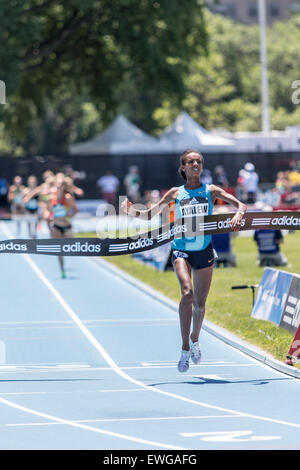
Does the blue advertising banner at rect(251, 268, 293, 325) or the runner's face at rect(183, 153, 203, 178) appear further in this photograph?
the blue advertising banner at rect(251, 268, 293, 325)

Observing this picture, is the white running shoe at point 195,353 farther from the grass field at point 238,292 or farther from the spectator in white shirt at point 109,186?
the spectator in white shirt at point 109,186

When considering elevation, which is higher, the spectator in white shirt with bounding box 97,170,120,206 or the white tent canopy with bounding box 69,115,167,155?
the white tent canopy with bounding box 69,115,167,155

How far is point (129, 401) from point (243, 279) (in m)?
12.9

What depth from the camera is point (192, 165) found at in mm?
11766

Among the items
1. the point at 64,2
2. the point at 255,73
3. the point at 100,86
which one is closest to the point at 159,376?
the point at 64,2

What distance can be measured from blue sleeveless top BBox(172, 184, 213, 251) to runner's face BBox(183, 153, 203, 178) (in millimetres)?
214

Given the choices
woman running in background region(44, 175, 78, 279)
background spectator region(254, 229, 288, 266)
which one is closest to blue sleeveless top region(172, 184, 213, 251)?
woman running in background region(44, 175, 78, 279)

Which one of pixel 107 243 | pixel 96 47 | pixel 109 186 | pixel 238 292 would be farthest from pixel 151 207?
pixel 96 47

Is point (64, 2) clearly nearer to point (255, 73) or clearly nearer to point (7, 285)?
point (7, 285)

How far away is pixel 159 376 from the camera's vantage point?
41.2 ft

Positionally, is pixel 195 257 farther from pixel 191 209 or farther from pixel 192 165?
pixel 192 165

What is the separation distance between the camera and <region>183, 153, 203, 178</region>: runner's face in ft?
38.6

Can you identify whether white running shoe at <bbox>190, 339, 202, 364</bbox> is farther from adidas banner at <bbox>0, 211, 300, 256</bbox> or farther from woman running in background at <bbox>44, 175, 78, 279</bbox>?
woman running in background at <bbox>44, 175, 78, 279</bbox>

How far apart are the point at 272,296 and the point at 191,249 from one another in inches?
182
